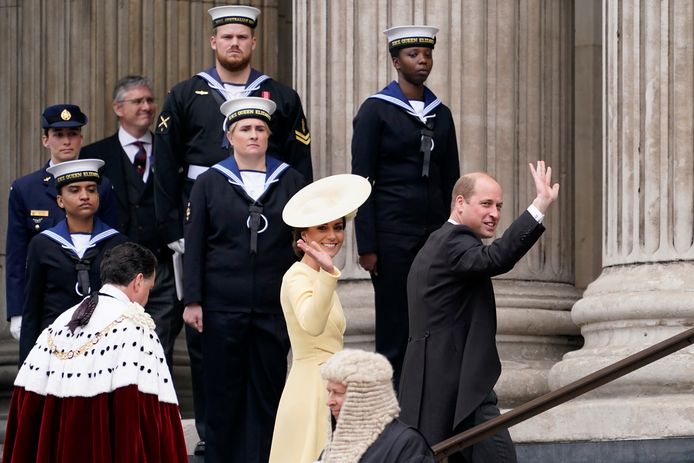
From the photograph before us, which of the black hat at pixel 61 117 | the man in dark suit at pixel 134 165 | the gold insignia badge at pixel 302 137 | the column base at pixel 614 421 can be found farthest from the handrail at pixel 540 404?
the black hat at pixel 61 117

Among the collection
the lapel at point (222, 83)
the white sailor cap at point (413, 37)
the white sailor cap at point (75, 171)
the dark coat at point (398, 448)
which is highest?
the white sailor cap at point (413, 37)

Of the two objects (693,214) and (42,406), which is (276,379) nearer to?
(42,406)

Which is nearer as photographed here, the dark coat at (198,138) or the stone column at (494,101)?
the dark coat at (198,138)

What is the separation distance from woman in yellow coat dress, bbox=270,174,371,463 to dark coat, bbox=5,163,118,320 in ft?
9.84

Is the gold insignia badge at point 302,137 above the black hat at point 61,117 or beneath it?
beneath

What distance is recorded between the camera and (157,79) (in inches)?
597

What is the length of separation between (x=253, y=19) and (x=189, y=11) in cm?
366

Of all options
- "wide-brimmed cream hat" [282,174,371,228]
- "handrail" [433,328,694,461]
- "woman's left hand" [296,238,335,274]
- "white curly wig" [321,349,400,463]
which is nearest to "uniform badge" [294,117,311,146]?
"wide-brimmed cream hat" [282,174,371,228]

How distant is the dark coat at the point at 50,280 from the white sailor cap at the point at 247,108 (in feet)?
3.84

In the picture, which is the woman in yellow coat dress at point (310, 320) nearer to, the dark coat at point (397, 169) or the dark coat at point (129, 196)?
the dark coat at point (397, 169)

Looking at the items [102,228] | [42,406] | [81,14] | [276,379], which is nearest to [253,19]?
[102,228]

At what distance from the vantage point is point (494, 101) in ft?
39.9

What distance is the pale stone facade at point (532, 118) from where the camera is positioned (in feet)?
35.3

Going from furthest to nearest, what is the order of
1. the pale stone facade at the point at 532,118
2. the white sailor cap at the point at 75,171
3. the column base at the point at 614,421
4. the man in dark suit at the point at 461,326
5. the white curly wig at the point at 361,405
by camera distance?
the white sailor cap at the point at 75,171, the pale stone facade at the point at 532,118, the column base at the point at 614,421, the man in dark suit at the point at 461,326, the white curly wig at the point at 361,405
